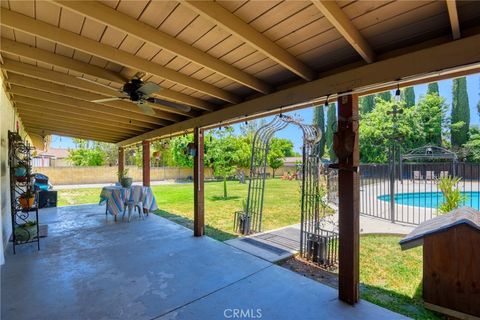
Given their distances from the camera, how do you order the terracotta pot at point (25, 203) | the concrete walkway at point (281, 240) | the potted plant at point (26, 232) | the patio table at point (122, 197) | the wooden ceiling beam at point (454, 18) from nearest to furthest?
the wooden ceiling beam at point (454, 18) < the concrete walkway at point (281, 240) < the potted plant at point (26, 232) < the terracotta pot at point (25, 203) < the patio table at point (122, 197)

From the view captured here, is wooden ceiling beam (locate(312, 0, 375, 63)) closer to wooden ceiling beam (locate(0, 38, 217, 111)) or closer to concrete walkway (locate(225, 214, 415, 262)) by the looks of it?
wooden ceiling beam (locate(0, 38, 217, 111))

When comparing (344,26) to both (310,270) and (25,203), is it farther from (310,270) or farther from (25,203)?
(25,203)

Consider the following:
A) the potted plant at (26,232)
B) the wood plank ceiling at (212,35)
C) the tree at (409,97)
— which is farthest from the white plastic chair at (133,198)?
the tree at (409,97)

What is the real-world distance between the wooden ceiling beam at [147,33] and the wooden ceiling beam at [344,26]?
1.29 metres

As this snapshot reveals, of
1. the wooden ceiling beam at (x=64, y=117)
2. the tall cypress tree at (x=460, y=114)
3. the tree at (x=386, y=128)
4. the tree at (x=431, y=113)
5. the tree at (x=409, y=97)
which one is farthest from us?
the tree at (x=409, y=97)

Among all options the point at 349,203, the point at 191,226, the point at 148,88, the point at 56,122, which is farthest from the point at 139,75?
the point at 56,122

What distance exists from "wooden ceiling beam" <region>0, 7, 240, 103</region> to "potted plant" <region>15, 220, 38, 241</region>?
361cm

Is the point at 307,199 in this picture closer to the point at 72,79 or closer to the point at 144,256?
the point at 144,256

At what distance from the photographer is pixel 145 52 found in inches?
105

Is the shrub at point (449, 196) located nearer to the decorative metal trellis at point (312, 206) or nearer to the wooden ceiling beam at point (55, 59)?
the decorative metal trellis at point (312, 206)

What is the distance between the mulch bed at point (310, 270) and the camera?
322 cm

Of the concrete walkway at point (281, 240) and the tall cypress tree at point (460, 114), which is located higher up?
the tall cypress tree at point (460, 114)

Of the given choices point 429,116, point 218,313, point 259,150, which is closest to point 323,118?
point 429,116

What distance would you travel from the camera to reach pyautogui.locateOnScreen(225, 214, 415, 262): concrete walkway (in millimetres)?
4027
